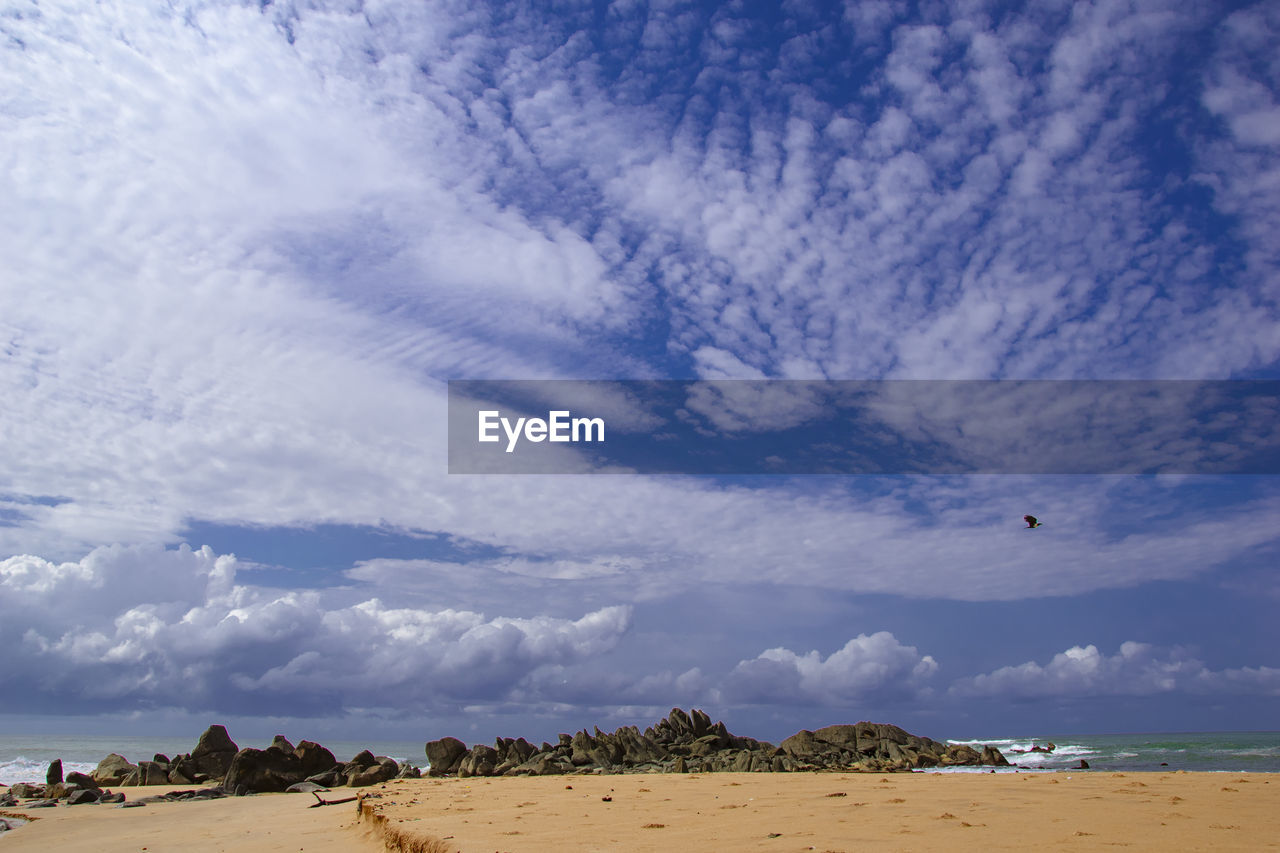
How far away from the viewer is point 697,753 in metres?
31.4

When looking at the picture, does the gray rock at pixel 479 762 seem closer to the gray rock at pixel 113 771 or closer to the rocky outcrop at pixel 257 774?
the rocky outcrop at pixel 257 774

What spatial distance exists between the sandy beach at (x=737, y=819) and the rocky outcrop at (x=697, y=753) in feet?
28.1

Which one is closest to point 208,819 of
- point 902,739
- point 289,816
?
point 289,816

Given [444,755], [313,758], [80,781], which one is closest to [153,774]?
[80,781]

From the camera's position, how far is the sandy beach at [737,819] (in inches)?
344

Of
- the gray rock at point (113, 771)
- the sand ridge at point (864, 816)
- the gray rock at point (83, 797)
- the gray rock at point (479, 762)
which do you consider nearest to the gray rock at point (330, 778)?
the gray rock at point (479, 762)

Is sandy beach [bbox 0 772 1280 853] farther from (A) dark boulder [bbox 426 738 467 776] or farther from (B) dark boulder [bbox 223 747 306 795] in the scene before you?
(A) dark boulder [bbox 426 738 467 776]

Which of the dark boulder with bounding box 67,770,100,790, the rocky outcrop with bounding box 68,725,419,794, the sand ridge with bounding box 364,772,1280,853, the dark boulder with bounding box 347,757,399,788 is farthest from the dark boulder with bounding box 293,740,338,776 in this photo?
the sand ridge with bounding box 364,772,1280,853

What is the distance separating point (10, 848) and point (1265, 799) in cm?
2307

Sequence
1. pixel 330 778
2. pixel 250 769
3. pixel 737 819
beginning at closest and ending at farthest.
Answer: pixel 737 819, pixel 250 769, pixel 330 778

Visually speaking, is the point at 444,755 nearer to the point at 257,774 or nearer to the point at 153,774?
the point at 257,774

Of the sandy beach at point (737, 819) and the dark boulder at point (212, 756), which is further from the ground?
the sandy beach at point (737, 819)

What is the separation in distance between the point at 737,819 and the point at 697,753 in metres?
21.9

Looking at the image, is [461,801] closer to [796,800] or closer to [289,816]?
[289,816]
